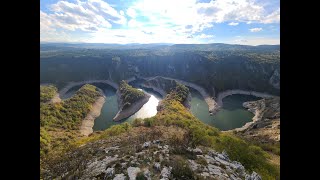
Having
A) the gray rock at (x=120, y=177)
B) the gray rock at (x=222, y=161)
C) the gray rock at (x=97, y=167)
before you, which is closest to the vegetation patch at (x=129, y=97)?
the gray rock at (x=97, y=167)

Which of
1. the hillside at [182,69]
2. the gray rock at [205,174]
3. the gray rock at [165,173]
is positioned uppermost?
the hillside at [182,69]

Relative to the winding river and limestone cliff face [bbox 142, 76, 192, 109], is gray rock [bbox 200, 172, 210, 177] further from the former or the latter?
limestone cliff face [bbox 142, 76, 192, 109]

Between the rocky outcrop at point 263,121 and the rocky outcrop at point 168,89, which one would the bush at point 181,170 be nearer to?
the rocky outcrop at point 263,121

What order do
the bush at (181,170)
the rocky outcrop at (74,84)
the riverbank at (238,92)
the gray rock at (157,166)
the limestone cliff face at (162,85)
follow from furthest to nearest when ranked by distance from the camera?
the limestone cliff face at (162,85) < the rocky outcrop at (74,84) < the riverbank at (238,92) < the gray rock at (157,166) < the bush at (181,170)

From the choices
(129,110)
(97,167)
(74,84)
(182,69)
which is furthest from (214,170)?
(182,69)

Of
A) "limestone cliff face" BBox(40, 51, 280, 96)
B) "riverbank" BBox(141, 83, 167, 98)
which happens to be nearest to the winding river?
"riverbank" BBox(141, 83, 167, 98)

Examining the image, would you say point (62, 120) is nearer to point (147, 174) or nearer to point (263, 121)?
point (263, 121)
